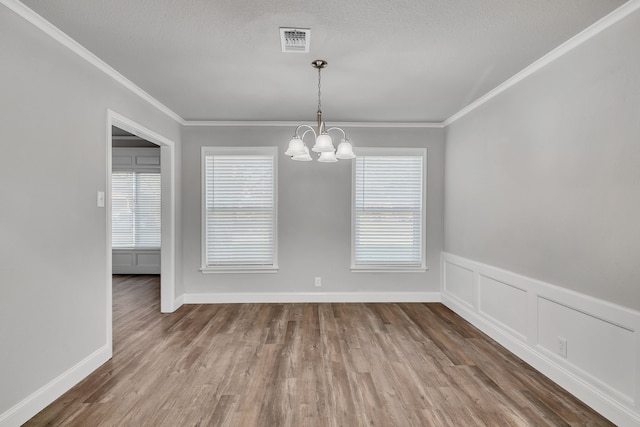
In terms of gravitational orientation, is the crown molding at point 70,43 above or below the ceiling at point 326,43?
below

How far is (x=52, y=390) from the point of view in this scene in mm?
2438

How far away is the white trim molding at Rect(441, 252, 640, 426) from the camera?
2.16 meters

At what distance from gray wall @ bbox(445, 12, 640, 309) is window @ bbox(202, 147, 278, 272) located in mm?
2879

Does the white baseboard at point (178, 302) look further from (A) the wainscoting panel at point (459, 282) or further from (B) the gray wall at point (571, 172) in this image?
(B) the gray wall at point (571, 172)

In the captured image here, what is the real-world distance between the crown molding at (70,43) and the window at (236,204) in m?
1.35

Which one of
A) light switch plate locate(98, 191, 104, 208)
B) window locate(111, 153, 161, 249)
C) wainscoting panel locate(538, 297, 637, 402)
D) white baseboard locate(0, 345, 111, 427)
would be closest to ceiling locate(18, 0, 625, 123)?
light switch plate locate(98, 191, 104, 208)

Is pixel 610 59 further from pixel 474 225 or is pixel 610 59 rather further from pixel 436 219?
pixel 436 219

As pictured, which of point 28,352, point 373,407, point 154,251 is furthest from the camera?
point 154,251

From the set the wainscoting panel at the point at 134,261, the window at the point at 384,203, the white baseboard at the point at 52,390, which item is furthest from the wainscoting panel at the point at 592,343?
the wainscoting panel at the point at 134,261

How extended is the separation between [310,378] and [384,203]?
290cm

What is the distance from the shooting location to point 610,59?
2.28m

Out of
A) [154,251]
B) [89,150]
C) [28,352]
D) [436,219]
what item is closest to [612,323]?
[436,219]

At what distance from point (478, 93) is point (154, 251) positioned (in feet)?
21.5

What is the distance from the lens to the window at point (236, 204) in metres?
4.96
